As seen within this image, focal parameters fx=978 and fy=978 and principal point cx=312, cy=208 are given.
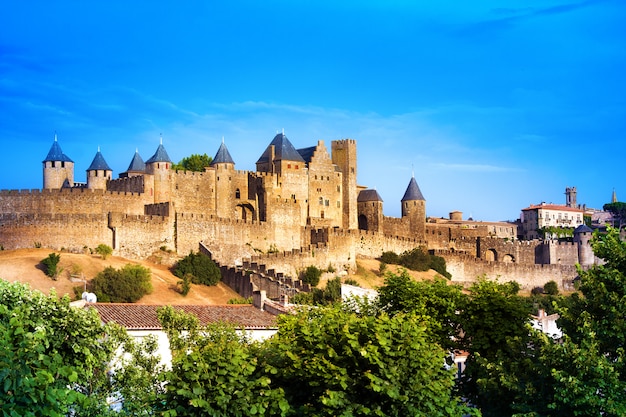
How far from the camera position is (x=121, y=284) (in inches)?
2201

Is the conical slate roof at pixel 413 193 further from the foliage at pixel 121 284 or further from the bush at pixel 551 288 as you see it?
the foliage at pixel 121 284

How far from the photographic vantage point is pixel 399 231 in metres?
88.1

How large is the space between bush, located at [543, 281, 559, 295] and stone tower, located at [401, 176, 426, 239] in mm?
12229

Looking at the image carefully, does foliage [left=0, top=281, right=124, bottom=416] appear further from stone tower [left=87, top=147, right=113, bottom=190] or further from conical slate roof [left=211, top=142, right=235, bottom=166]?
conical slate roof [left=211, top=142, right=235, bottom=166]

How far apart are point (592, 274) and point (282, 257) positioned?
39.4 metres

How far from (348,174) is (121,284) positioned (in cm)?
3133

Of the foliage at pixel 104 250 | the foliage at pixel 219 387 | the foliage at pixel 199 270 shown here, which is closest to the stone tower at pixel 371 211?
the foliage at pixel 199 270

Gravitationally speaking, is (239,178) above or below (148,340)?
above

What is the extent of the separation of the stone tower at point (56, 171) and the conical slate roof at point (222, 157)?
11.0 metres

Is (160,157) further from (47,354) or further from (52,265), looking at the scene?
(47,354)

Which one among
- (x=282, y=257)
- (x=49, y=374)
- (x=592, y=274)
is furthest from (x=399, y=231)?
(x=49, y=374)

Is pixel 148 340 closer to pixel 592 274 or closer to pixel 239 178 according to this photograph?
pixel 592 274

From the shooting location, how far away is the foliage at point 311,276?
Result: 67.1 metres

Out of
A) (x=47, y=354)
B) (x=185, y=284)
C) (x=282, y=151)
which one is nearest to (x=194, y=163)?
(x=282, y=151)
